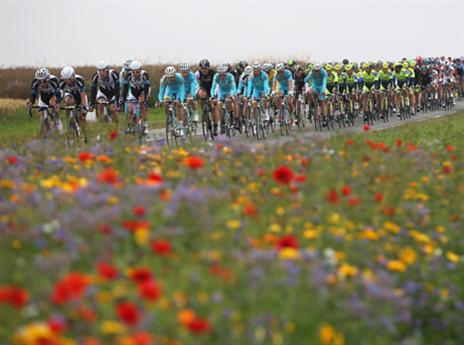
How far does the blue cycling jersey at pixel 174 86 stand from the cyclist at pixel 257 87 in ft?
11.5

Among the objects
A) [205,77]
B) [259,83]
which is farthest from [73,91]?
[259,83]

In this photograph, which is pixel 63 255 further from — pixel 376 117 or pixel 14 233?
pixel 376 117

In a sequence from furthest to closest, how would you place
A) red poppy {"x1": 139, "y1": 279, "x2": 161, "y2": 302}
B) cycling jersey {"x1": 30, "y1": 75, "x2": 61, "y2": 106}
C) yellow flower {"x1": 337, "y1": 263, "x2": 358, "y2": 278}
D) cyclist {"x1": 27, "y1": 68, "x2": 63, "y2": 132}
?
A: cycling jersey {"x1": 30, "y1": 75, "x2": 61, "y2": 106}, cyclist {"x1": 27, "y1": 68, "x2": 63, "y2": 132}, yellow flower {"x1": 337, "y1": 263, "x2": 358, "y2": 278}, red poppy {"x1": 139, "y1": 279, "x2": 161, "y2": 302}

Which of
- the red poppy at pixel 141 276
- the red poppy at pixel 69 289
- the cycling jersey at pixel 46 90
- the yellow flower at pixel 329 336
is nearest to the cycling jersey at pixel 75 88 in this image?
the cycling jersey at pixel 46 90

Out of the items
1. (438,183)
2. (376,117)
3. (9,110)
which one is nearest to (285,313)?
(438,183)

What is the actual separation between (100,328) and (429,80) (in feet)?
136

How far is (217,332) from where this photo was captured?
16.1 ft

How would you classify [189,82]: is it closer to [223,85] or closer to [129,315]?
[223,85]

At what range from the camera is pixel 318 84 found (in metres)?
29.2

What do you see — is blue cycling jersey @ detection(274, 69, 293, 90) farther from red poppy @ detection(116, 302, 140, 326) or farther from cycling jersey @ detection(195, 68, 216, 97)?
red poppy @ detection(116, 302, 140, 326)

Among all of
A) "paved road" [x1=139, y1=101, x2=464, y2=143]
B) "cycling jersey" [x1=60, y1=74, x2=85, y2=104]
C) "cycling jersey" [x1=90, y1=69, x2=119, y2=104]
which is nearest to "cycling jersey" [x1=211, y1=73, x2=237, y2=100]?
"paved road" [x1=139, y1=101, x2=464, y2=143]

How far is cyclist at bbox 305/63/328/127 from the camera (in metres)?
28.8

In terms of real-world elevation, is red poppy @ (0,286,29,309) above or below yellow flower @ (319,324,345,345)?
above

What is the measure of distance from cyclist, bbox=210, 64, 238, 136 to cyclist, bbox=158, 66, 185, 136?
1.51m
